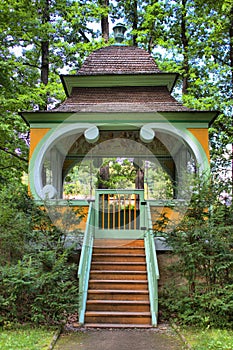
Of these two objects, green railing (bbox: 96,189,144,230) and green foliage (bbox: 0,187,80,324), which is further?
green railing (bbox: 96,189,144,230)

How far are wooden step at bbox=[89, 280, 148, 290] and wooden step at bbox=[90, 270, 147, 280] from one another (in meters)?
0.19

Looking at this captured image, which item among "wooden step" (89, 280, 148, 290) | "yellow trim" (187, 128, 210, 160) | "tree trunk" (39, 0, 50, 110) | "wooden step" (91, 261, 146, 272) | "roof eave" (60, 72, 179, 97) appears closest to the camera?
"wooden step" (89, 280, 148, 290)

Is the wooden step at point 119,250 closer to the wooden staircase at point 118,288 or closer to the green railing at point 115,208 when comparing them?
the wooden staircase at point 118,288

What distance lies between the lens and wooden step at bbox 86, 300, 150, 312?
260 inches

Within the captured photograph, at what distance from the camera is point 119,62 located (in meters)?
10.8

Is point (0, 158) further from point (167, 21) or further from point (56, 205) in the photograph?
point (167, 21)

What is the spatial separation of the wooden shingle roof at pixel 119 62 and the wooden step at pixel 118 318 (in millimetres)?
6111

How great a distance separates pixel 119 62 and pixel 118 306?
679 cm

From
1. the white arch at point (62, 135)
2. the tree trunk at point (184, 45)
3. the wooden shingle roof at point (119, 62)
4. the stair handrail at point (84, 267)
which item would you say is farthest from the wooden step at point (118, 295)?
the tree trunk at point (184, 45)

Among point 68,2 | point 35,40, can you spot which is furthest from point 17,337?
point 68,2

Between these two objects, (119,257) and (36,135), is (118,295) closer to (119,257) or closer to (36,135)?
(119,257)

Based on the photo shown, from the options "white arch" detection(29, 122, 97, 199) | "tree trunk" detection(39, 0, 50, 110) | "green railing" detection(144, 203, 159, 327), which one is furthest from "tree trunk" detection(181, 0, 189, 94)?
"green railing" detection(144, 203, 159, 327)

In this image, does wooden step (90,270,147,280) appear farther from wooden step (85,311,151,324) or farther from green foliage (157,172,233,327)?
wooden step (85,311,151,324)

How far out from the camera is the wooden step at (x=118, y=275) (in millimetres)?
7316
